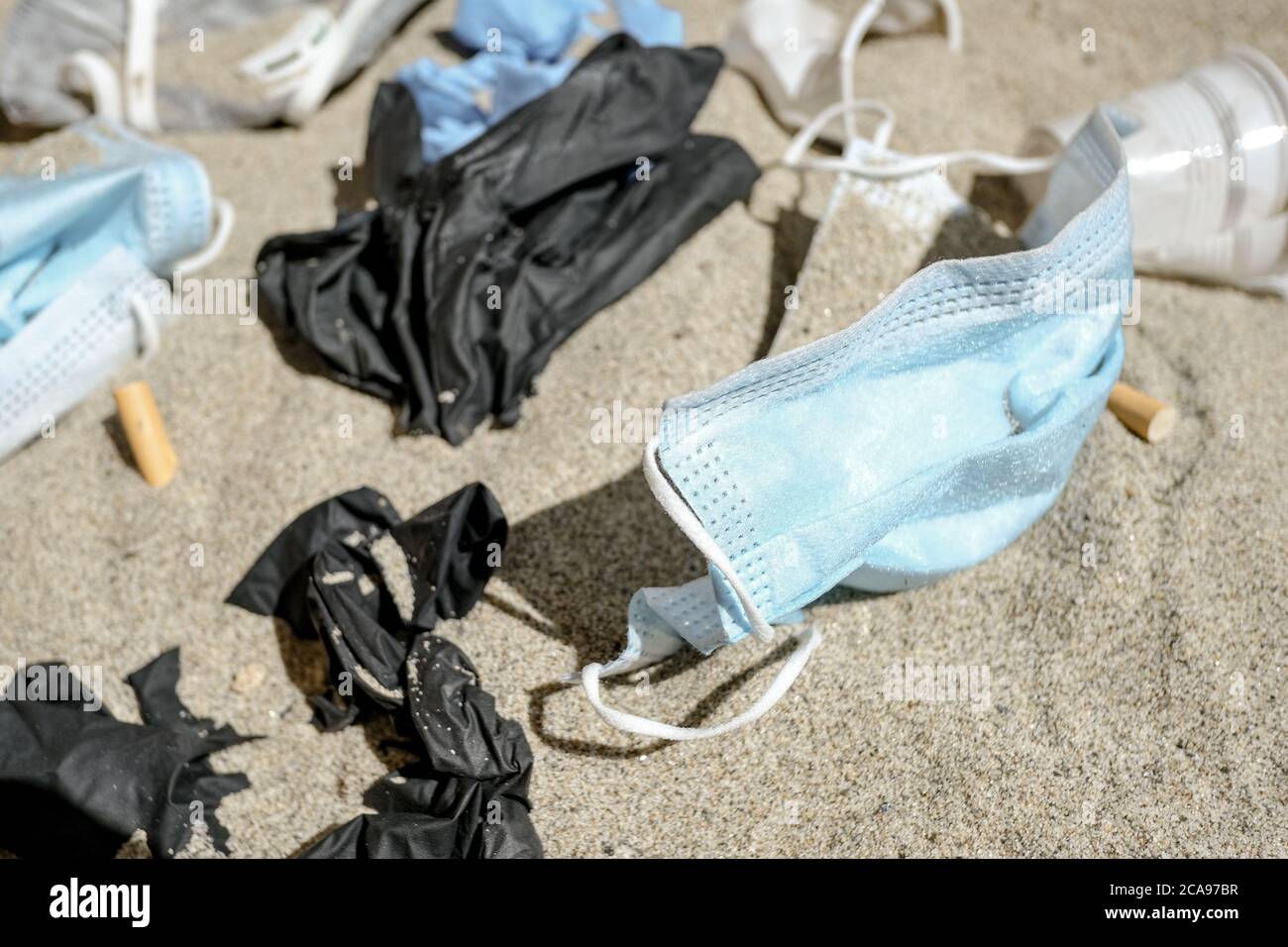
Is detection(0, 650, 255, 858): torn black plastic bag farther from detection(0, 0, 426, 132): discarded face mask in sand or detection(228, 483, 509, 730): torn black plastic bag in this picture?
detection(0, 0, 426, 132): discarded face mask in sand

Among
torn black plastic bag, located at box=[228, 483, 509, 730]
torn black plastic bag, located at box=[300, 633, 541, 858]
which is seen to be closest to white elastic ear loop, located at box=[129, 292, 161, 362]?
torn black plastic bag, located at box=[228, 483, 509, 730]

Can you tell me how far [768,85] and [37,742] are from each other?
1.92 meters

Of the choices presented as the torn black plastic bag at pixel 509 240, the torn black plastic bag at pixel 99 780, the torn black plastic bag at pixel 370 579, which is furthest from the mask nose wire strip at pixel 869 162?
the torn black plastic bag at pixel 99 780

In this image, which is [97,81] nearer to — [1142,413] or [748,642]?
[748,642]

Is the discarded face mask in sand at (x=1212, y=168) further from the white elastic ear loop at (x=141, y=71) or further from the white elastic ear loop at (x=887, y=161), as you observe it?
the white elastic ear loop at (x=141, y=71)

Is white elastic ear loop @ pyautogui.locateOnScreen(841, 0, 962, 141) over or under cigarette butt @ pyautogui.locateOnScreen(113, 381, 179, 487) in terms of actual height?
over

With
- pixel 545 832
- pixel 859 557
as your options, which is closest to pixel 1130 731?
pixel 859 557

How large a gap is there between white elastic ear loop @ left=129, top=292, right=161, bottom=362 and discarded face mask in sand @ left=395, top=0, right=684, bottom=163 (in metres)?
0.64

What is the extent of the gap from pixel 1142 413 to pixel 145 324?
5.84 feet

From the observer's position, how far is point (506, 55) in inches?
96.6

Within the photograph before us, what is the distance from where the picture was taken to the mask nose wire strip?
202cm

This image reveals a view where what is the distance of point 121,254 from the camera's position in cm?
212

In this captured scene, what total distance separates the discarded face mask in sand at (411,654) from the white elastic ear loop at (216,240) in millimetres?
746

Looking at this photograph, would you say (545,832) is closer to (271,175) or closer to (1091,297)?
(1091,297)
